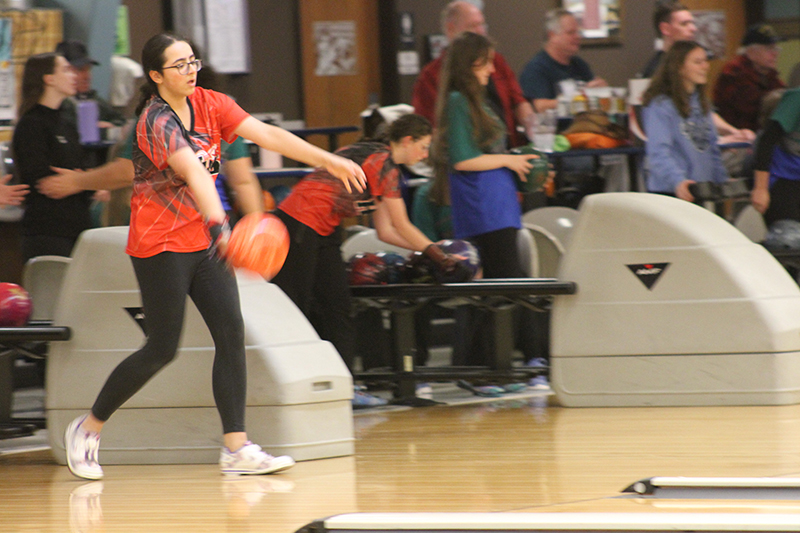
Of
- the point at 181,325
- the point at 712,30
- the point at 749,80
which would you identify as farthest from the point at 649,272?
the point at 712,30

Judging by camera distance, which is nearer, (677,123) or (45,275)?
(45,275)

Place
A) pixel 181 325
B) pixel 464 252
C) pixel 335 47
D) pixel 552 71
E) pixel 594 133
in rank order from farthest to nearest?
pixel 335 47
pixel 552 71
pixel 594 133
pixel 464 252
pixel 181 325

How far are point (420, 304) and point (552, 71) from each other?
3.66 metres

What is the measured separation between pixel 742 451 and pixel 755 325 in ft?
3.65

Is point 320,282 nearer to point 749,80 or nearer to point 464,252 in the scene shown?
point 464,252

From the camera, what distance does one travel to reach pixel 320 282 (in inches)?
205

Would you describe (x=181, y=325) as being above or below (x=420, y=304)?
above

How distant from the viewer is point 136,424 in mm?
4309

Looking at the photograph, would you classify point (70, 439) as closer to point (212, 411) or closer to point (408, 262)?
point (212, 411)

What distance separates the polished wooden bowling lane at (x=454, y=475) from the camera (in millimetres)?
3197

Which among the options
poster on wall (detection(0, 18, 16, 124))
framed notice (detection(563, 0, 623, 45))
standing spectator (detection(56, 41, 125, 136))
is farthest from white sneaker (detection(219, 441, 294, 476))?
framed notice (detection(563, 0, 623, 45))

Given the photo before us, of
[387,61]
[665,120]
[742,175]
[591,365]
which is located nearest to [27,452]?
[591,365]

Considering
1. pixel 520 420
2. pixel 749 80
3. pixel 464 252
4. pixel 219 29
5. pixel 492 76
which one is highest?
pixel 219 29

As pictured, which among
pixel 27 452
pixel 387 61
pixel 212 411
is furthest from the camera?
pixel 387 61
